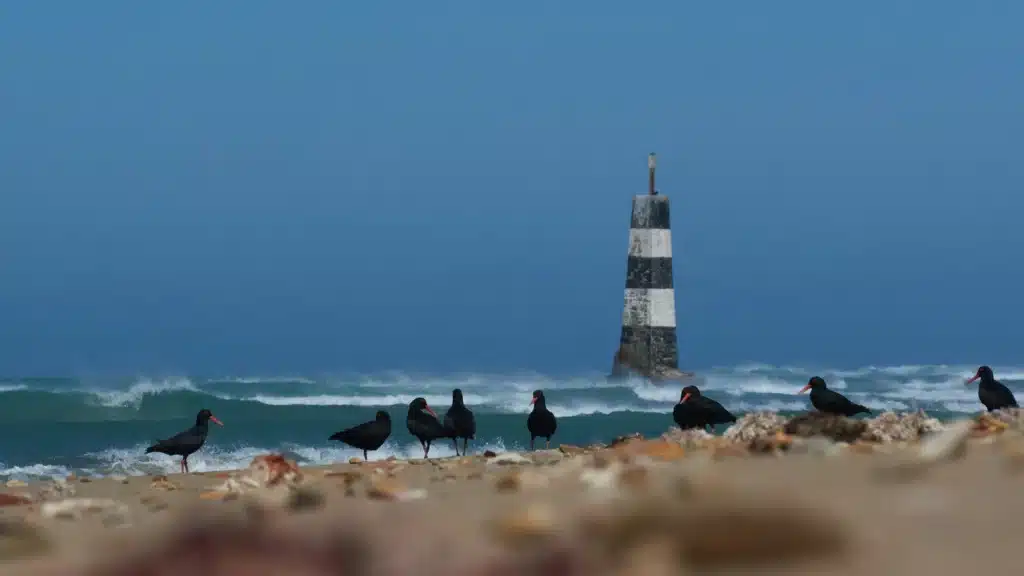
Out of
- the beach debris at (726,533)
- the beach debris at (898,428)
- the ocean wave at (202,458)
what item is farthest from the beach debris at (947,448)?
the ocean wave at (202,458)

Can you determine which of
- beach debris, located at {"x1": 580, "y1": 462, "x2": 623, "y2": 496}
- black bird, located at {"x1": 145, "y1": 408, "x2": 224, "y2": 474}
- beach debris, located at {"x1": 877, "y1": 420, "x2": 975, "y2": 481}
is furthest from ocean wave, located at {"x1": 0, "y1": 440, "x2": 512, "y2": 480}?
beach debris, located at {"x1": 877, "y1": 420, "x2": 975, "y2": 481}

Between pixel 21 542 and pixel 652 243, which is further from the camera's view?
pixel 652 243

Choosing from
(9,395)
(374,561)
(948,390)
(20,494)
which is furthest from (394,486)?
(948,390)

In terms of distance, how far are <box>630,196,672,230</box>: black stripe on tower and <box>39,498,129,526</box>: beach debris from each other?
61.6 ft

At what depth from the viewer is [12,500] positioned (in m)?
5.92

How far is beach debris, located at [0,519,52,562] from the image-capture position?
3295mm

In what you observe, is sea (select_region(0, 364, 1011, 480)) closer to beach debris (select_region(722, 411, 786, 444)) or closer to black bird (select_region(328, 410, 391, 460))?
black bird (select_region(328, 410, 391, 460))

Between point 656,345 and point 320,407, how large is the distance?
5.98m

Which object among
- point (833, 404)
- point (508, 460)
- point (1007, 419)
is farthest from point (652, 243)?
point (1007, 419)

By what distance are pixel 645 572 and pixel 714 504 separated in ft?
1.02

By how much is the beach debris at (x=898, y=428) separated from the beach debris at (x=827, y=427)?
0.05m

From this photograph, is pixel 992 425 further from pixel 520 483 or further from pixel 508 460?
pixel 520 483

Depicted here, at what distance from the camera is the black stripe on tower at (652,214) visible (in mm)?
23859

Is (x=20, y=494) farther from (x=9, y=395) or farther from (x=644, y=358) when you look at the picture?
(x=9, y=395)
